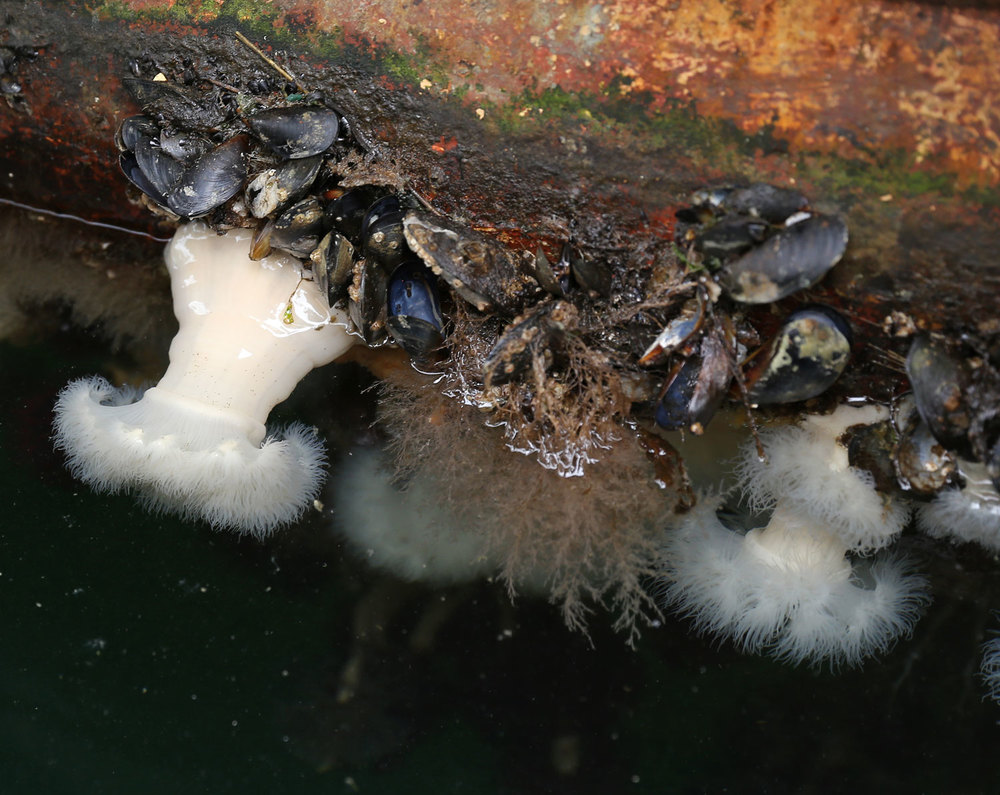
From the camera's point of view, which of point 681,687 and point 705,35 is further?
point 681,687

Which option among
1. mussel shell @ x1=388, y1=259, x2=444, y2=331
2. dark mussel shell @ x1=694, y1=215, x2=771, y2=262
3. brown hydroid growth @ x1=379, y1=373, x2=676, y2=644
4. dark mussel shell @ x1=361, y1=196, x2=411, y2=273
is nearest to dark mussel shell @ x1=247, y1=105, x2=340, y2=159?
dark mussel shell @ x1=361, y1=196, x2=411, y2=273

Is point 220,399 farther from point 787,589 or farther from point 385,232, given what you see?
point 787,589

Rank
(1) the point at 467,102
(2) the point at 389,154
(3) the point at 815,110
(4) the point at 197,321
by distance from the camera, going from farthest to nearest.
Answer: (4) the point at 197,321 < (2) the point at 389,154 < (1) the point at 467,102 < (3) the point at 815,110

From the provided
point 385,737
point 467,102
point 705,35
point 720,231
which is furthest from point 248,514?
point 705,35

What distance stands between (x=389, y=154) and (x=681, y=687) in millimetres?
2304

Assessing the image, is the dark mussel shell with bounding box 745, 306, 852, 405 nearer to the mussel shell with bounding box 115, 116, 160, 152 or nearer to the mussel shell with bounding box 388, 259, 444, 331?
the mussel shell with bounding box 388, 259, 444, 331

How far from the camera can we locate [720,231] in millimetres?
2145

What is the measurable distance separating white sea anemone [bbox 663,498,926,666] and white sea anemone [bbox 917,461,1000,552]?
38cm

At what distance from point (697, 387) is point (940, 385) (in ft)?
2.22

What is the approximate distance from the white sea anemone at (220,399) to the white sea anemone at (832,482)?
1.71 meters

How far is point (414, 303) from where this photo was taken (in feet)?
8.64

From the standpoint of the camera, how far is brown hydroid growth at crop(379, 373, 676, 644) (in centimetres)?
275

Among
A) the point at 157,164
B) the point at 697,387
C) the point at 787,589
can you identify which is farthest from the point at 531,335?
the point at 157,164

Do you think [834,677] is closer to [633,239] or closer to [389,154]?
[633,239]
